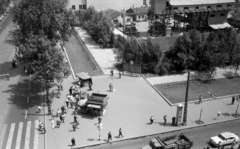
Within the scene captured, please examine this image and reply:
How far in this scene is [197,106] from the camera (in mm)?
35250

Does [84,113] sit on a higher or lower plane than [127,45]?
lower

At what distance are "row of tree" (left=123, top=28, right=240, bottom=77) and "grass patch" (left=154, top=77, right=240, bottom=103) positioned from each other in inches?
115

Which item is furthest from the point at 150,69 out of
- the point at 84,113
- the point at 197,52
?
the point at 84,113

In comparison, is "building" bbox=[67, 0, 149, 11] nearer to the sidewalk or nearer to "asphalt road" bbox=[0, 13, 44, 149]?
"asphalt road" bbox=[0, 13, 44, 149]

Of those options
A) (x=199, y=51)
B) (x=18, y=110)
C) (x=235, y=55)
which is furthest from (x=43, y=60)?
(x=235, y=55)

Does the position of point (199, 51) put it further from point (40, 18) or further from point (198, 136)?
point (40, 18)

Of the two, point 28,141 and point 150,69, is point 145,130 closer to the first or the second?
point 28,141

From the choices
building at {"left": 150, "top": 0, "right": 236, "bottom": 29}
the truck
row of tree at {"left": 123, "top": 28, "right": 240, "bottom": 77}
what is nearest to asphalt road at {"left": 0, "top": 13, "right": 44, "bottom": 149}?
the truck

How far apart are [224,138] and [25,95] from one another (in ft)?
93.3

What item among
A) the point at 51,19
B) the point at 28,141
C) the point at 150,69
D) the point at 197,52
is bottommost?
the point at 28,141

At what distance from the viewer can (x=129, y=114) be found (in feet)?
108

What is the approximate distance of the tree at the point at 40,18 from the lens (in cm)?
3938

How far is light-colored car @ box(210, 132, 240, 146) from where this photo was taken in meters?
27.1

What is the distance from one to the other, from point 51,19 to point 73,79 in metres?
10.8
